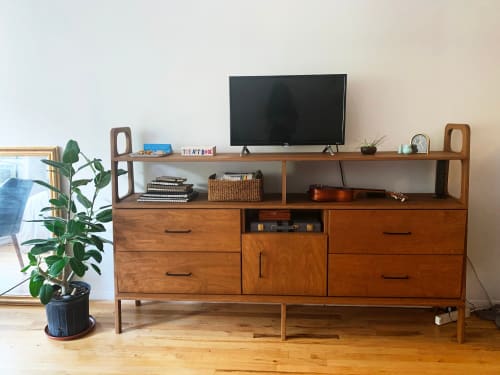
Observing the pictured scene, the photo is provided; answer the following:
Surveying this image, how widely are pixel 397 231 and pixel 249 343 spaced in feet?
3.31

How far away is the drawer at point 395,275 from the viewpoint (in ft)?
7.78

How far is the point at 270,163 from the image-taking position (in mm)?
2801

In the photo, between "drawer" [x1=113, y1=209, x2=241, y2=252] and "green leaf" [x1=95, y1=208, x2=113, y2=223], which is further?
"green leaf" [x1=95, y1=208, x2=113, y2=223]

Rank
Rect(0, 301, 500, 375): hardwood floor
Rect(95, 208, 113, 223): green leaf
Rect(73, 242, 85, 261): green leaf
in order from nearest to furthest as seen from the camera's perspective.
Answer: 1. Rect(0, 301, 500, 375): hardwood floor
2. Rect(73, 242, 85, 261): green leaf
3. Rect(95, 208, 113, 223): green leaf

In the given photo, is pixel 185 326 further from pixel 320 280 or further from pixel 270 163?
pixel 270 163

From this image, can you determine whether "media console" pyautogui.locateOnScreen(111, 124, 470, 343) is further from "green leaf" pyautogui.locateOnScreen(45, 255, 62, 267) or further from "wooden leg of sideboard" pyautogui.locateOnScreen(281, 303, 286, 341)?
"green leaf" pyautogui.locateOnScreen(45, 255, 62, 267)

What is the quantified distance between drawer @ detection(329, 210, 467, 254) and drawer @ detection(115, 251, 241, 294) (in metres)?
0.59

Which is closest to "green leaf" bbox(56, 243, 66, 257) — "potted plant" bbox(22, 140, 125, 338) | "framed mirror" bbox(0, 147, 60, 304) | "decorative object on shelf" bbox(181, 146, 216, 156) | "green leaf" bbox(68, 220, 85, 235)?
"potted plant" bbox(22, 140, 125, 338)

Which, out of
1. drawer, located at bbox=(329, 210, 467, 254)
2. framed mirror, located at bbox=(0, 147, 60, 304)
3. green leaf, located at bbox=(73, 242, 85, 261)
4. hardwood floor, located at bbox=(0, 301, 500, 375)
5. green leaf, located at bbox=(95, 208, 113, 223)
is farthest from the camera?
framed mirror, located at bbox=(0, 147, 60, 304)

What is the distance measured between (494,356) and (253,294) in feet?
4.21

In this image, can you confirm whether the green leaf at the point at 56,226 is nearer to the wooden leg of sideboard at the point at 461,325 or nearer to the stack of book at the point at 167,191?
the stack of book at the point at 167,191

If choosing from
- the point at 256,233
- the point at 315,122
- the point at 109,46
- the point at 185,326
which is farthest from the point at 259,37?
the point at 185,326

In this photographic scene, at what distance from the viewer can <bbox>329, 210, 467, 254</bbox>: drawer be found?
7.67 ft

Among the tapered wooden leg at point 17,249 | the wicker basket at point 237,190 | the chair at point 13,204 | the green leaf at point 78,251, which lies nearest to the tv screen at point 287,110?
the wicker basket at point 237,190
